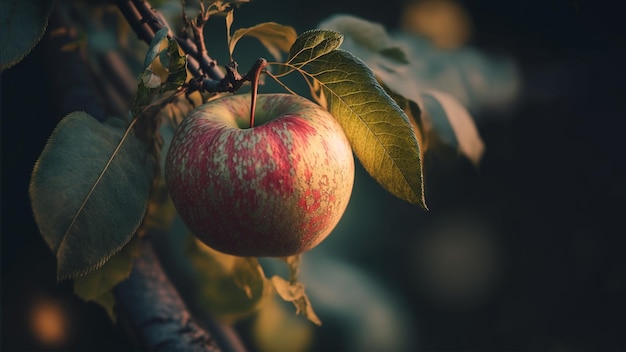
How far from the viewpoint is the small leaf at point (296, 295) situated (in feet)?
1.58

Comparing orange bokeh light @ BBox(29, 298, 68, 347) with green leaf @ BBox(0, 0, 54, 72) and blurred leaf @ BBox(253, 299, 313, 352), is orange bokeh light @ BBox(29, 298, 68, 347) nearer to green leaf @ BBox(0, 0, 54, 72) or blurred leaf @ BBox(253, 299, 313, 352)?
blurred leaf @ BBox(253, 299, 313, 352)

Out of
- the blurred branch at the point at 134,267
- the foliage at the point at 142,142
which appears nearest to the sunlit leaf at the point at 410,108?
the foliage at the point at 142,142

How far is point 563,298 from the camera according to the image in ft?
2.72

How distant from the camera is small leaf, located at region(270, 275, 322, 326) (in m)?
0.48

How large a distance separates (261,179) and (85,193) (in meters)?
0.11

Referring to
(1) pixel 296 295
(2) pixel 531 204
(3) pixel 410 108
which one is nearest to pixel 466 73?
(2) pixel 531 204

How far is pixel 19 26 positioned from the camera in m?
0.35

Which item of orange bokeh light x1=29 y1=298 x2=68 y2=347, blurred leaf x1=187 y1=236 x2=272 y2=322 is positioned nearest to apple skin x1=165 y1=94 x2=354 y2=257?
blurred leaf x1=187 y1=236 x2=272 y2=322

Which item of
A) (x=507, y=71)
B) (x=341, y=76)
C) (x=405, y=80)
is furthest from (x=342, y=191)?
(x=507, y=71)

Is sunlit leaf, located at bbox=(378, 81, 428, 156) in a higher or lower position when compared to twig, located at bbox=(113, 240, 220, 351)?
higher

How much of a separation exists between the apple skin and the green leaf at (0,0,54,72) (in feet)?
0.36

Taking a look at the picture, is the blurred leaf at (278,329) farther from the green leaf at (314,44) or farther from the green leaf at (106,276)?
the green leaf at (314,44)

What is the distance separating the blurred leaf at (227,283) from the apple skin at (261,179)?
0.47ft

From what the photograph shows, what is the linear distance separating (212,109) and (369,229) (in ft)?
1.72
